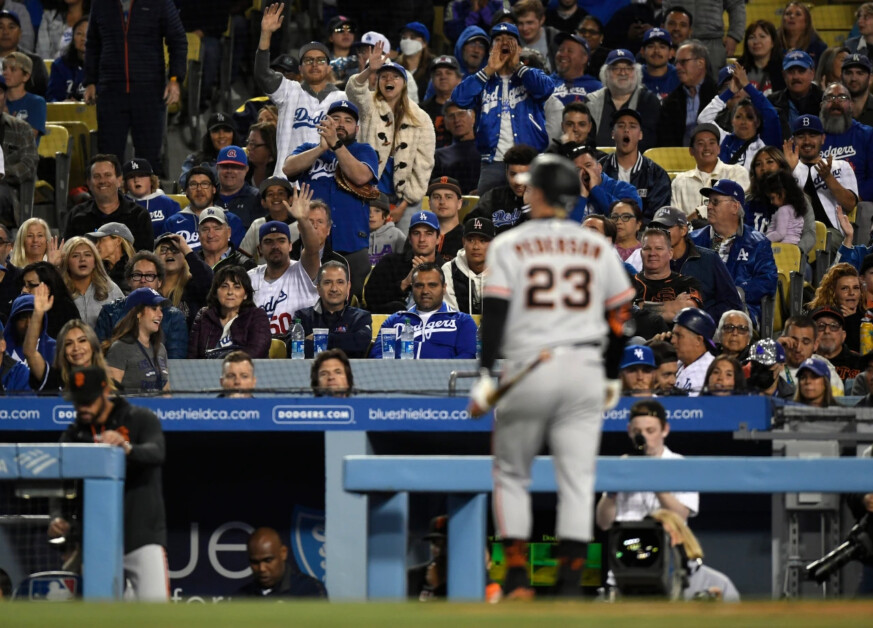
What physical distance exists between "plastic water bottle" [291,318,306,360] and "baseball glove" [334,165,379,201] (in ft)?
5.72

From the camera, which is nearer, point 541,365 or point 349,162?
point 541,365

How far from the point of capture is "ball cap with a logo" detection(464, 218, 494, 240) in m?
10.5

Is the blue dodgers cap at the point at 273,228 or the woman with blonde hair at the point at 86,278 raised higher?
the blue dodgers cap at the point at 273,228

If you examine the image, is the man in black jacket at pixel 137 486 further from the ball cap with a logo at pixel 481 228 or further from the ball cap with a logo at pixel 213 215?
the ball cap with a logo at pixel 213 215

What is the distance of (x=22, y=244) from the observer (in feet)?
35.8

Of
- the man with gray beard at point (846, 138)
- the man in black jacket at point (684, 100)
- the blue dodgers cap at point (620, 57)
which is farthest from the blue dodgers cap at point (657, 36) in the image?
the man with gray beard at point (846, 138)

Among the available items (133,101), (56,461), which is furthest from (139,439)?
(133,101)

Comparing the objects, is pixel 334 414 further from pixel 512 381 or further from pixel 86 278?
pixel 512 381

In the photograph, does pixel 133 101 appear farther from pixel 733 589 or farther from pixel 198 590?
pixel 733 589

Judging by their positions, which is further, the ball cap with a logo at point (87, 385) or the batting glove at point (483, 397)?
the ball cap with a logo at point (87, 385)

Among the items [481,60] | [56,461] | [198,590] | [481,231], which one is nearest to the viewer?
[56,461]

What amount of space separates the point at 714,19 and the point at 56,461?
379 inches

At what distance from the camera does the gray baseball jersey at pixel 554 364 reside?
5449mm

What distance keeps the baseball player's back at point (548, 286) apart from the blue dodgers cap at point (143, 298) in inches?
173
